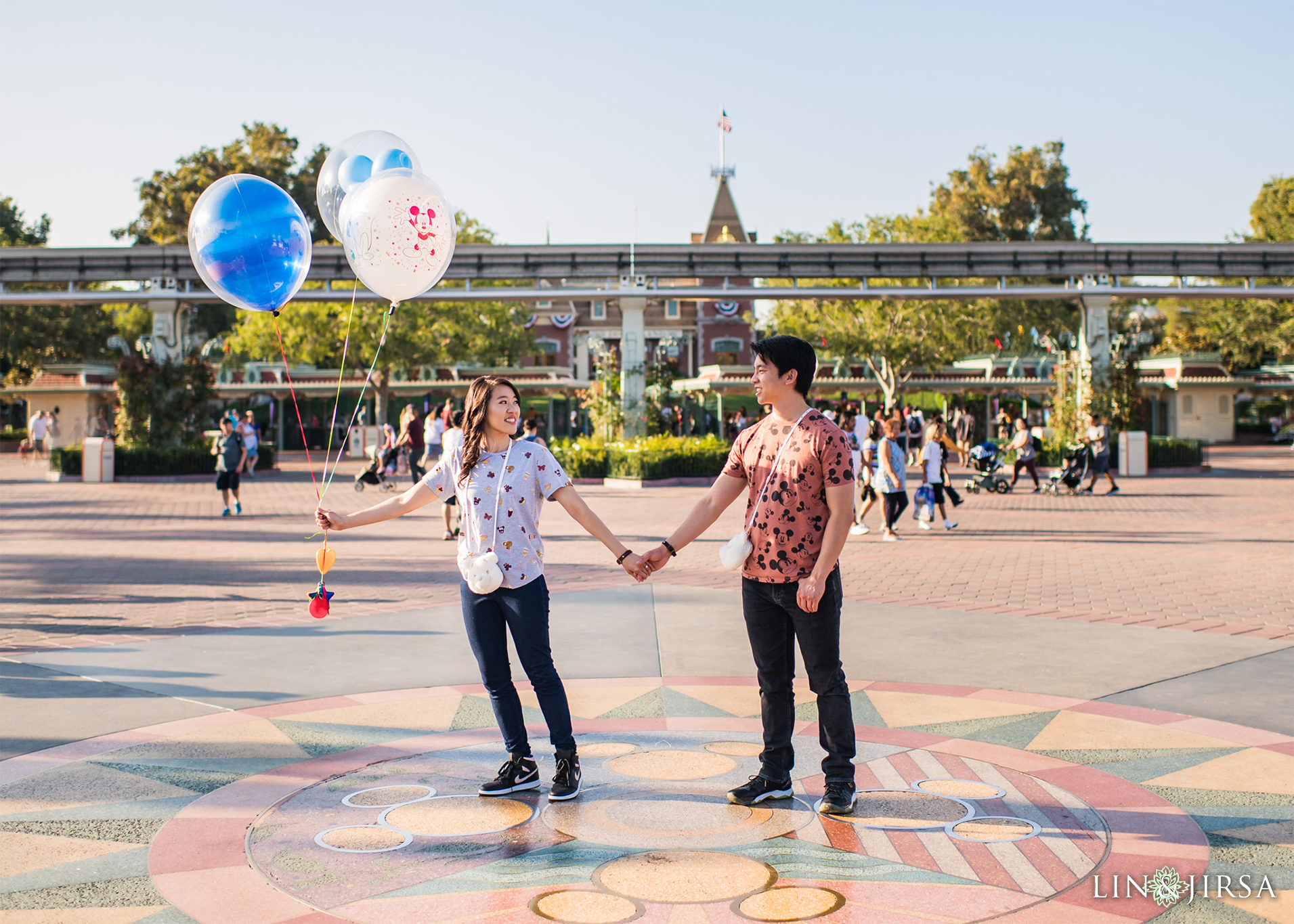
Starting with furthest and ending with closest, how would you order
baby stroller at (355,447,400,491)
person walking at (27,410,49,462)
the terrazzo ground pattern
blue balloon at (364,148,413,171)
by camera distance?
1. person walking at (27,410,49,462)
2. baby stroller at (355,447,400,491)
3. blue balloon at (364,148,413,171)
4. the terrazzo ground pattern

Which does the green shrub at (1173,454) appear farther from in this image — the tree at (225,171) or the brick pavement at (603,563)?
the tree at (225,171)

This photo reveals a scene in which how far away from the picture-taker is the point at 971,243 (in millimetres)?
30438

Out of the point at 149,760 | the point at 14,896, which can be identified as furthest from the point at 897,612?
the point at 14,896

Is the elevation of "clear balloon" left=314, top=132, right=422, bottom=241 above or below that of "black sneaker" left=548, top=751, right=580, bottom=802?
above

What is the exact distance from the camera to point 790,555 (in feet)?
13.5

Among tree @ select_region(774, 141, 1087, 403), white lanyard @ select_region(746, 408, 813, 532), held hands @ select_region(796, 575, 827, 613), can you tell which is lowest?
held hands @ select_region(796, 575, 827, 613)

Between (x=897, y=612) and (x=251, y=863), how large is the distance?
568 centimetres

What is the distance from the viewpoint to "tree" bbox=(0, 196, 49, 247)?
4894cm

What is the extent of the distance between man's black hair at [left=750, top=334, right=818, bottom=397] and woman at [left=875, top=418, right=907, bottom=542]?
8.86m

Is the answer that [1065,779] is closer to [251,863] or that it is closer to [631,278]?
[251,863]

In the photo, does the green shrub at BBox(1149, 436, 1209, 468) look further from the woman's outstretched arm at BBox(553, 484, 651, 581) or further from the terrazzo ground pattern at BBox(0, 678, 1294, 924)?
the woman's outstretched arm at BBox(553, 484, 651, 581)

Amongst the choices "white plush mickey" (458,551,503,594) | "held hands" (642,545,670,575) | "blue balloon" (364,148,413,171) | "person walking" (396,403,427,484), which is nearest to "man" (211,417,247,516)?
"person walking" (396,403,427,484)

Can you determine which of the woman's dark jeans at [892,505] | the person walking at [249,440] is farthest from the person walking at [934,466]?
the person walking at [249,440]

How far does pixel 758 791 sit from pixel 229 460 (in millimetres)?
13855
